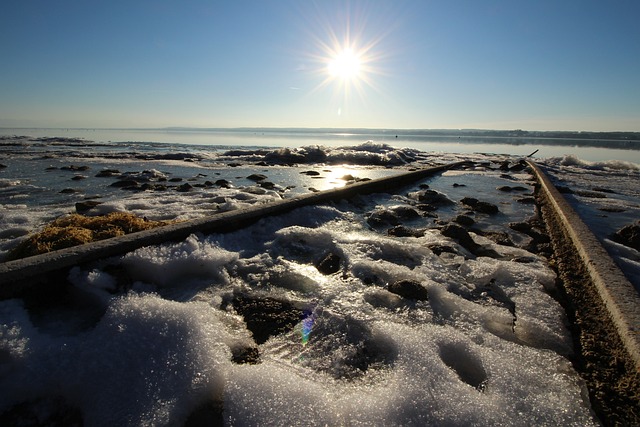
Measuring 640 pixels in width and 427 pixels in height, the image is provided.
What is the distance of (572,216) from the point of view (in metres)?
5.01

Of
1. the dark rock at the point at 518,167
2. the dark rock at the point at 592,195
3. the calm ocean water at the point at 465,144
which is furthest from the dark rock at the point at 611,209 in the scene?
the calm ocean water at the point at 465,144

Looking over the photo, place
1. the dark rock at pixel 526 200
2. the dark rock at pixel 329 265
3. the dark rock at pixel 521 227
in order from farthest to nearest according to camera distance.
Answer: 1. the dark rock at pixel 526 200
2. the dark rock at pixel 521 227
3. the dark rock at pixel 329 265

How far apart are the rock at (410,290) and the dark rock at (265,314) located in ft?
2.98

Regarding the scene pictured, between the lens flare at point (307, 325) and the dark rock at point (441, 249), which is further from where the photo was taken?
the dark rock at point (441, 249)

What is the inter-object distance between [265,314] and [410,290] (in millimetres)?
1285

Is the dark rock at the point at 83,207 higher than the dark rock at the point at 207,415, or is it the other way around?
the dark rock at the point at 207,415

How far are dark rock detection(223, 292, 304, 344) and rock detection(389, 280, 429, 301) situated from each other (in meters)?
0.91

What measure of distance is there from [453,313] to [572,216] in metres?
3.83

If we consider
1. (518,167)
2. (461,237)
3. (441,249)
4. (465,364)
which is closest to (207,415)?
(465,364)

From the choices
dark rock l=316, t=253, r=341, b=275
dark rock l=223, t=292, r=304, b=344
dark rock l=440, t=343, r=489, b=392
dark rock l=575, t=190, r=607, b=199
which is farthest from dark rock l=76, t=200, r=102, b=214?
dark rock l=575, t=190, r=607, b=199

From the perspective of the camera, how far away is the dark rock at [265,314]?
2.27m

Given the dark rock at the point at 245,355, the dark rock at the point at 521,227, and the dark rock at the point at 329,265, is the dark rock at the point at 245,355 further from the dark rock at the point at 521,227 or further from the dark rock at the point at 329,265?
the dark rock at the point at 521,227

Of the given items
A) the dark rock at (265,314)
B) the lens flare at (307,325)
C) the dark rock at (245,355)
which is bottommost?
the dark rock at (265,314)

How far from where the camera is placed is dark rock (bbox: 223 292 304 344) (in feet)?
7.43
